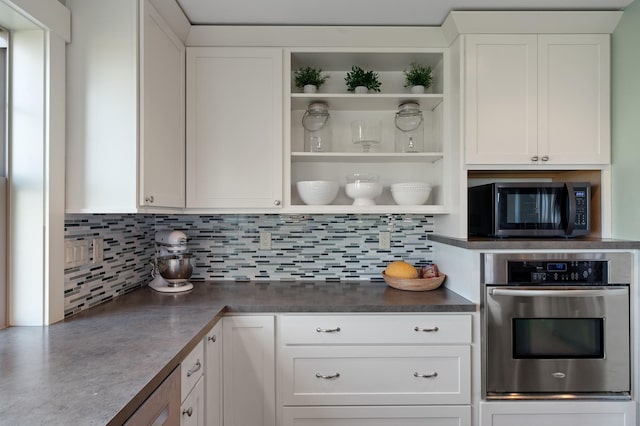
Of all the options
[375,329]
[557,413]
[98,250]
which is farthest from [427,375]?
[98,250]

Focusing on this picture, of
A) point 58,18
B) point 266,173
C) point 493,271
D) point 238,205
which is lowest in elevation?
point 493,271

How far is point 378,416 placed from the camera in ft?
5.70

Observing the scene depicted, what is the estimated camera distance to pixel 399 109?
2.19 metres

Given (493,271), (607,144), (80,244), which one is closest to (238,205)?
(80,244)

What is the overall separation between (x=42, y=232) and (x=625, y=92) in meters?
2.68

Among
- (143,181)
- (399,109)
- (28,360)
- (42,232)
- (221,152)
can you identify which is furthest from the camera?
(399,109)

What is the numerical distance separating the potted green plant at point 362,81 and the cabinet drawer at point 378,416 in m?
1.67

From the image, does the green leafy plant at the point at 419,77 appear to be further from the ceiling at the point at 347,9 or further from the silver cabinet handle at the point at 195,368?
the silver cabinet handle at the point at 195,368

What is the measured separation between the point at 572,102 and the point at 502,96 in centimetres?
36

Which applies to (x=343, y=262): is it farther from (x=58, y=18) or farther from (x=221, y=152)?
(x=58, y=18)

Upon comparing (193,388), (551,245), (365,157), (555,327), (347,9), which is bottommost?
(193,388)

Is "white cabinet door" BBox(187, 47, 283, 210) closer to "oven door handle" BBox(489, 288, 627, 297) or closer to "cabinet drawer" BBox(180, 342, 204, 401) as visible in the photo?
"cabinet drawer" BBox(180, 342, 204, 401)

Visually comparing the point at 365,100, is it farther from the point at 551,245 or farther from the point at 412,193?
the point at 551,245

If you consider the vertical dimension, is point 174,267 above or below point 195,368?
above
